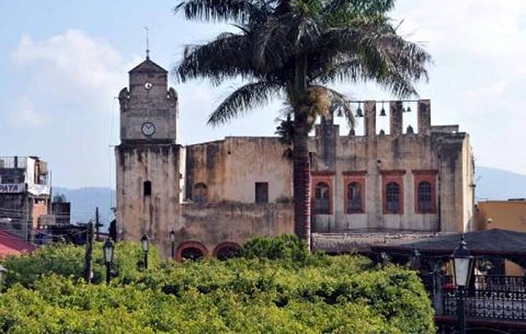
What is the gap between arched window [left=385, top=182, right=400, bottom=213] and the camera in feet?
131

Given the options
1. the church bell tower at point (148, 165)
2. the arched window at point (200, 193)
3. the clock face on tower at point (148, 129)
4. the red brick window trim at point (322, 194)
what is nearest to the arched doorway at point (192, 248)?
the church bell tower at point (148, 165)

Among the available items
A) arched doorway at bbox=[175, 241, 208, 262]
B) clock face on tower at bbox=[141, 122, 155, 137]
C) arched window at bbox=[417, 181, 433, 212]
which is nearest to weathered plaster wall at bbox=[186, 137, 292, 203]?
clock face on tower at bbox=[141, 122, 155, 137]

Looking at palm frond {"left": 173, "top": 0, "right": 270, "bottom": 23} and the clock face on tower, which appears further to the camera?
the clock face on tower

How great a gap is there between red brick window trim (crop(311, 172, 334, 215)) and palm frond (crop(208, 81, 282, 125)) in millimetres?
14212

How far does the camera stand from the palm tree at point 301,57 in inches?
959

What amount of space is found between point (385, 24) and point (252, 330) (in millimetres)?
16202

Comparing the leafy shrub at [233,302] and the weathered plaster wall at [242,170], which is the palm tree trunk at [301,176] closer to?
the leafy shrub at [233,302]

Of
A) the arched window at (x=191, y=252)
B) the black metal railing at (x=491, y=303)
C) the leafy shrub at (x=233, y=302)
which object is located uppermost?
the leafy shrub at (x=233, y=302)

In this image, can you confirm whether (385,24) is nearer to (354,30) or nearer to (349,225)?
(354,30)

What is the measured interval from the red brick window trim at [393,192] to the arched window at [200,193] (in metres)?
7.90

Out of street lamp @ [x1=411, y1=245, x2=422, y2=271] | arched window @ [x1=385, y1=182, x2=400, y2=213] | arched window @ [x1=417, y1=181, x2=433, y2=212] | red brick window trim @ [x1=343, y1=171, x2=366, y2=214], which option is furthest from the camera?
red brick window trim @ [x1=343, y1=171, x2=366, y2=214]

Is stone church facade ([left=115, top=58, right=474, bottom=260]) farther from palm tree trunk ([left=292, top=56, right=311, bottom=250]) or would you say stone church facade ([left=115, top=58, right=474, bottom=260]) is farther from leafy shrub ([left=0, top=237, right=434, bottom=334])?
leafy shrub ([left=0, top=237, right=434, bottom=334])

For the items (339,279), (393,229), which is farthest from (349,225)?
(339,279)

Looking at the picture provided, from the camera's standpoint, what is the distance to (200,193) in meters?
40.4
